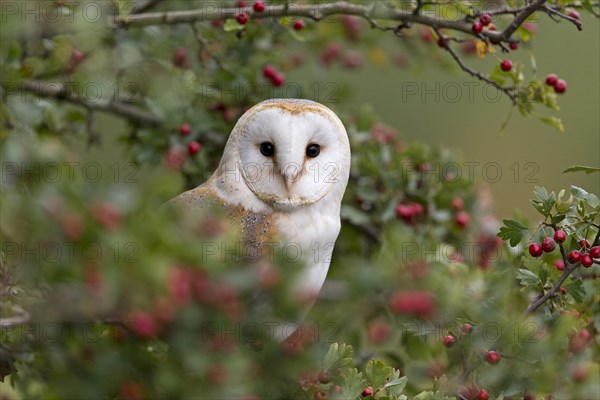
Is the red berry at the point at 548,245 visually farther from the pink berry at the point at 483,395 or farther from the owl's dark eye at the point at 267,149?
the owl's dark eye at the point at 267,149

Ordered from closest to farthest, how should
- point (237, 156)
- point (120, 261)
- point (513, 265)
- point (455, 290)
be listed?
point (120, 261)
point (455, 290)
point (513, 265)
point (237, 156)

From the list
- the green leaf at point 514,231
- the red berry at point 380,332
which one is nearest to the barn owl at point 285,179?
the green leaf at point 514,231

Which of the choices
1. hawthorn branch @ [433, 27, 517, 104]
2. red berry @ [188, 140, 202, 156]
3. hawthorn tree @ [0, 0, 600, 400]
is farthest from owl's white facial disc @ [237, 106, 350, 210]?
red berry @ [188, 140, 202, 156]

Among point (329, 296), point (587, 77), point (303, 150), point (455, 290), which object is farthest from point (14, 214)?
point (587, 77)

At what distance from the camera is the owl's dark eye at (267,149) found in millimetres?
1834

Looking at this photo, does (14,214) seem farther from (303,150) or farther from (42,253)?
(303,150)

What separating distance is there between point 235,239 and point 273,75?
141 cm

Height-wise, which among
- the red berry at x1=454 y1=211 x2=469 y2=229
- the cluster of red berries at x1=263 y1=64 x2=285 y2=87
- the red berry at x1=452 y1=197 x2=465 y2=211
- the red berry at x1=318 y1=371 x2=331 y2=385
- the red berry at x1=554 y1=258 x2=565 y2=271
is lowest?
the red berry at x1=454 y1=211 x2=469 y2=229

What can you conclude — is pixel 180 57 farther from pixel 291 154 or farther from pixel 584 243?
pixel 584 243

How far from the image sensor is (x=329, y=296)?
0.95 metres

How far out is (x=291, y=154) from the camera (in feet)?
5.81

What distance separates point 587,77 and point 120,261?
4585 mm

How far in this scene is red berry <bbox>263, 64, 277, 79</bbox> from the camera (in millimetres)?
2318

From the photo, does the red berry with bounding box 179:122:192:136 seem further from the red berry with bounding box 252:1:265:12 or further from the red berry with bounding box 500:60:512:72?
the red berry with bounding box 500:60:512:72
